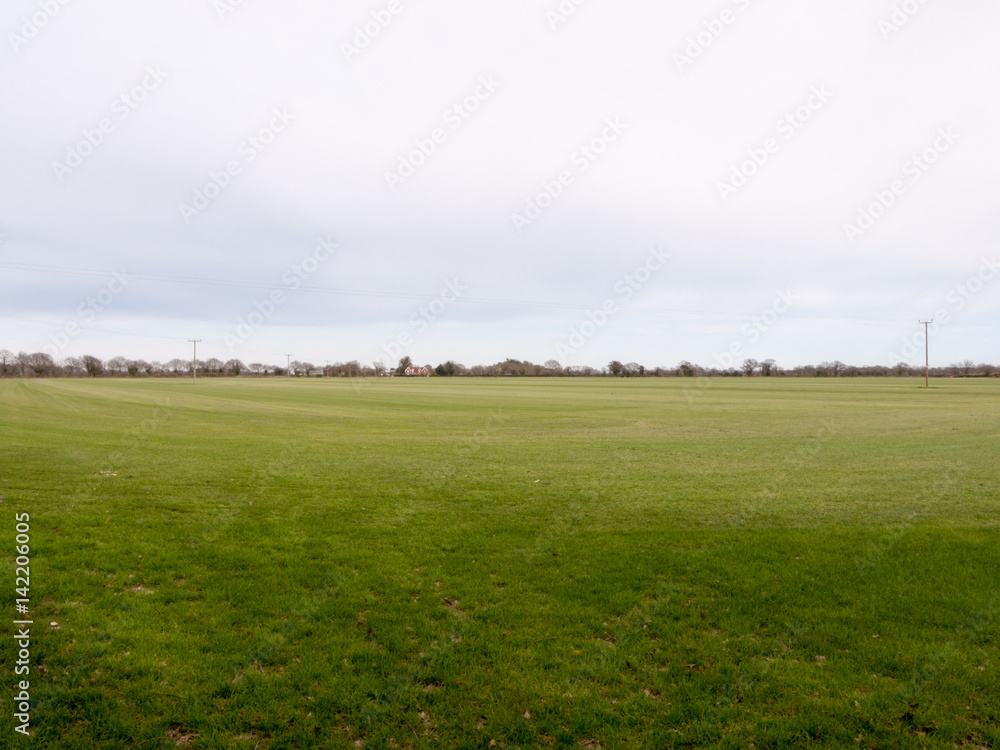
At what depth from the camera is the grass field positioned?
600cm

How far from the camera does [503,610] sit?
8.27 meters

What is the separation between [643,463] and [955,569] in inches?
460

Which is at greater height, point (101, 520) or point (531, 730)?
point (101, 520)

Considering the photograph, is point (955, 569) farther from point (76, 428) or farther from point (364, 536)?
point (76, 428)

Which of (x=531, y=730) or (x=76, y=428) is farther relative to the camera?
(x=76, y=428)

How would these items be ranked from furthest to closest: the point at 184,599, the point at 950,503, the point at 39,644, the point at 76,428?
the point at 76,428
the point at 950,503
the point at 184,599
the point at 39,644

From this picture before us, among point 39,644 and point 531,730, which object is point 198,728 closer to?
point 39,644

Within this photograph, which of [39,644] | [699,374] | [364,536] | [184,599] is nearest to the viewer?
[39,644]

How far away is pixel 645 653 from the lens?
23.7 feet

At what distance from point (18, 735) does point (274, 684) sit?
7.70 ft

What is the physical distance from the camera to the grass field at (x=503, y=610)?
19.7 feet

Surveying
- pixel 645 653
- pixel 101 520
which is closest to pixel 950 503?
pixel 645 653

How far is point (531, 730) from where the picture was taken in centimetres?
591

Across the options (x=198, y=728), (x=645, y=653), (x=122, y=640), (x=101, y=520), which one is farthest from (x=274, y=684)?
(x=101, y=520)
